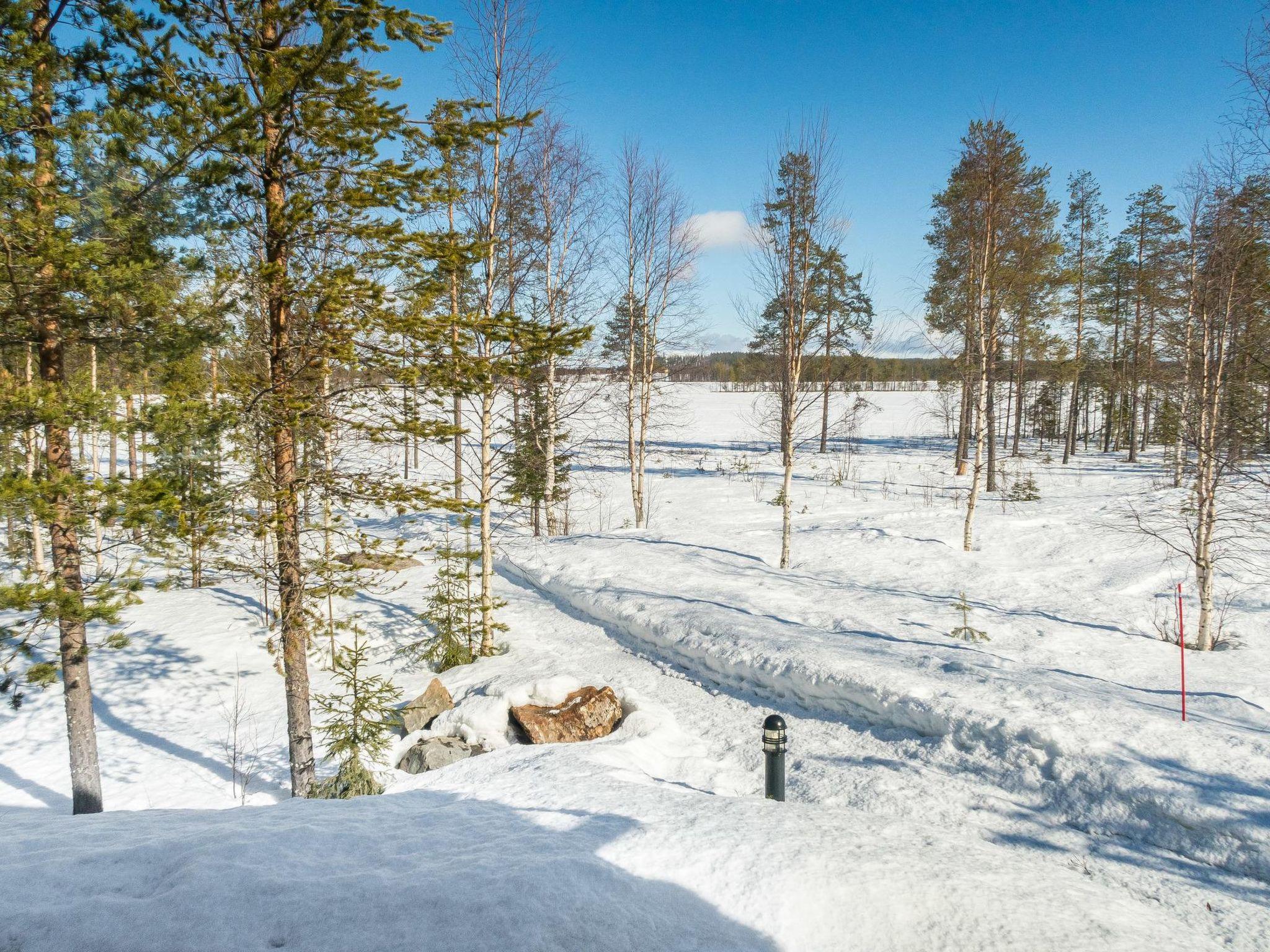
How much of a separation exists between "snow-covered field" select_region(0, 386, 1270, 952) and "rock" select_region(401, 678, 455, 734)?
397 mm

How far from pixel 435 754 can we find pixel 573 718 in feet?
5.16

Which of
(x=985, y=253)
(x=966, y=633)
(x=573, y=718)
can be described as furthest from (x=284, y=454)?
(x=985, y=253)

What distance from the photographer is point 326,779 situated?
21.6 ft

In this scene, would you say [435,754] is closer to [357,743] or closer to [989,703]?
[357,743]

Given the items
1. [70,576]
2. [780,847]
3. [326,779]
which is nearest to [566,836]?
[780,847]

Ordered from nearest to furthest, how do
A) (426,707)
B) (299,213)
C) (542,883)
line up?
(542,883)
(299,213)
(426,707)

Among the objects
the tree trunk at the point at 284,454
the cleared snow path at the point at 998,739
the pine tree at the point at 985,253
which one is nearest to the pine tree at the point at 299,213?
the tree trunk at the point at 284,454

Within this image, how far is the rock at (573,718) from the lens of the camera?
714cm

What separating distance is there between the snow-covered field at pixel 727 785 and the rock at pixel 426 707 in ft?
1.30

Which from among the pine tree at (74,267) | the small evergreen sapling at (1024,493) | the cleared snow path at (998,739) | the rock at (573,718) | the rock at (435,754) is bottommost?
the rock at (435,754)

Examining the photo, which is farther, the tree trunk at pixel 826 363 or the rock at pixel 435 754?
the tree trunk at pixel 826 363

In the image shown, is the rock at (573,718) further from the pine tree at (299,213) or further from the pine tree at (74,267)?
the pine tree at (74,267)

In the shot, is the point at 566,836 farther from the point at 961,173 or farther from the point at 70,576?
the point at 961,173

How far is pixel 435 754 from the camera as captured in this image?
272 inches
